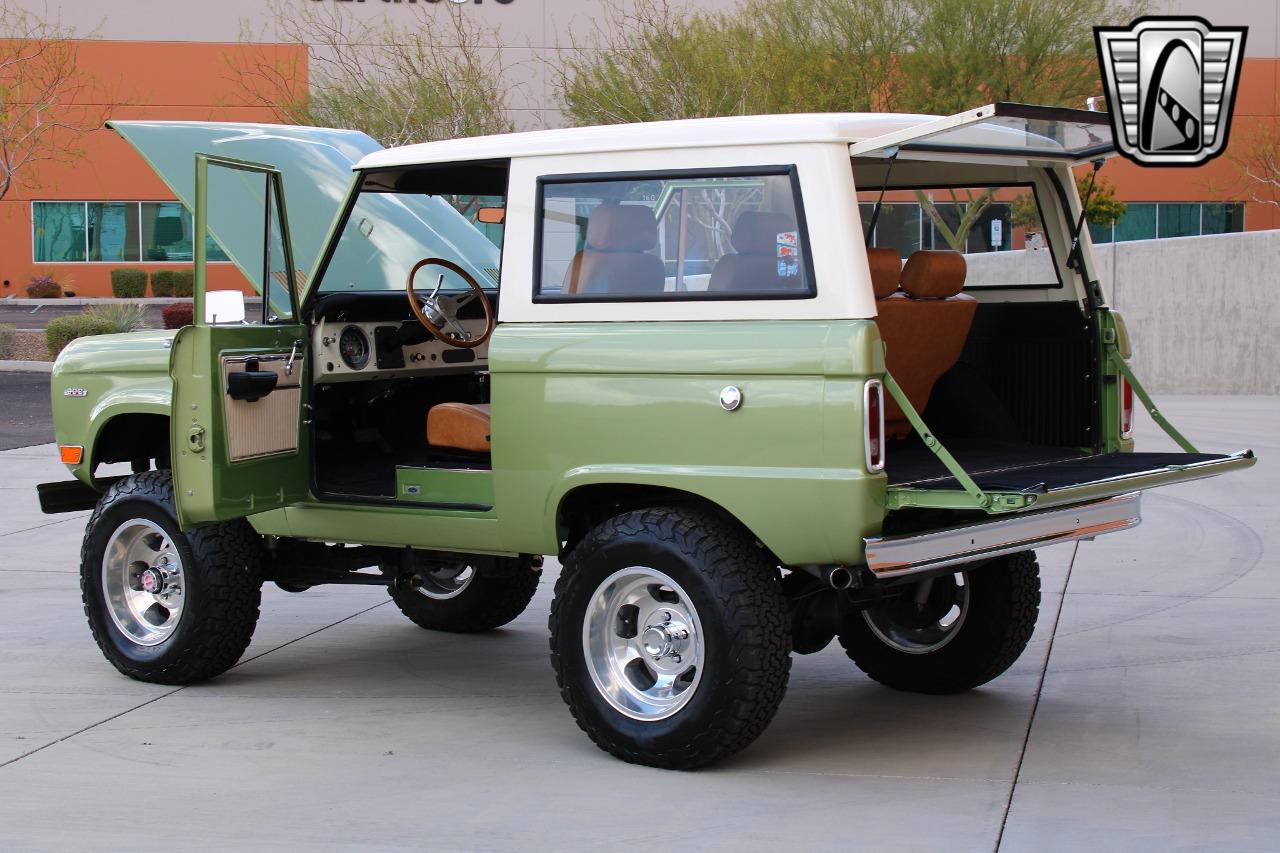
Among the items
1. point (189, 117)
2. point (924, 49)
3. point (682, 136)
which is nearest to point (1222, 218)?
point (924, 49)

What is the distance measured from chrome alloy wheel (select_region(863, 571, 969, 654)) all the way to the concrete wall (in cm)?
1439

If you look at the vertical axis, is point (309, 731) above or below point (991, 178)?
below

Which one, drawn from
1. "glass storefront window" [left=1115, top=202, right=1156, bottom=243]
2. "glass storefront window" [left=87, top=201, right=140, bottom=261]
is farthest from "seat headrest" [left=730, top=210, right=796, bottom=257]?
"glass storefront window" [left=87, top=201, right=140, bottom=261]

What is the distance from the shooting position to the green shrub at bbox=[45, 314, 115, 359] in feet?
76.8

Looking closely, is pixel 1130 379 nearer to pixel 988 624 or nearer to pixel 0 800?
pixel 988 624

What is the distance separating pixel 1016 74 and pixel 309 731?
29509 mm

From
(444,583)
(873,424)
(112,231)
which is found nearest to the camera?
(873,424)

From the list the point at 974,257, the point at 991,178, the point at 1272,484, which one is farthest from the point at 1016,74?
the point at 991,178

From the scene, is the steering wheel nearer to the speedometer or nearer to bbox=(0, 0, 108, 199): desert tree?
the speedometer

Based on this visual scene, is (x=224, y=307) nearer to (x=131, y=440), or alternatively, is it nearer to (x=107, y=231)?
(x=131, y=440)

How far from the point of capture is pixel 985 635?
6461 mm

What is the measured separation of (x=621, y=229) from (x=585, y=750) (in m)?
1.86

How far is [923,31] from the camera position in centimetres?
3297

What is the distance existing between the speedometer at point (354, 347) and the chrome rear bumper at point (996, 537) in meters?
2.62
